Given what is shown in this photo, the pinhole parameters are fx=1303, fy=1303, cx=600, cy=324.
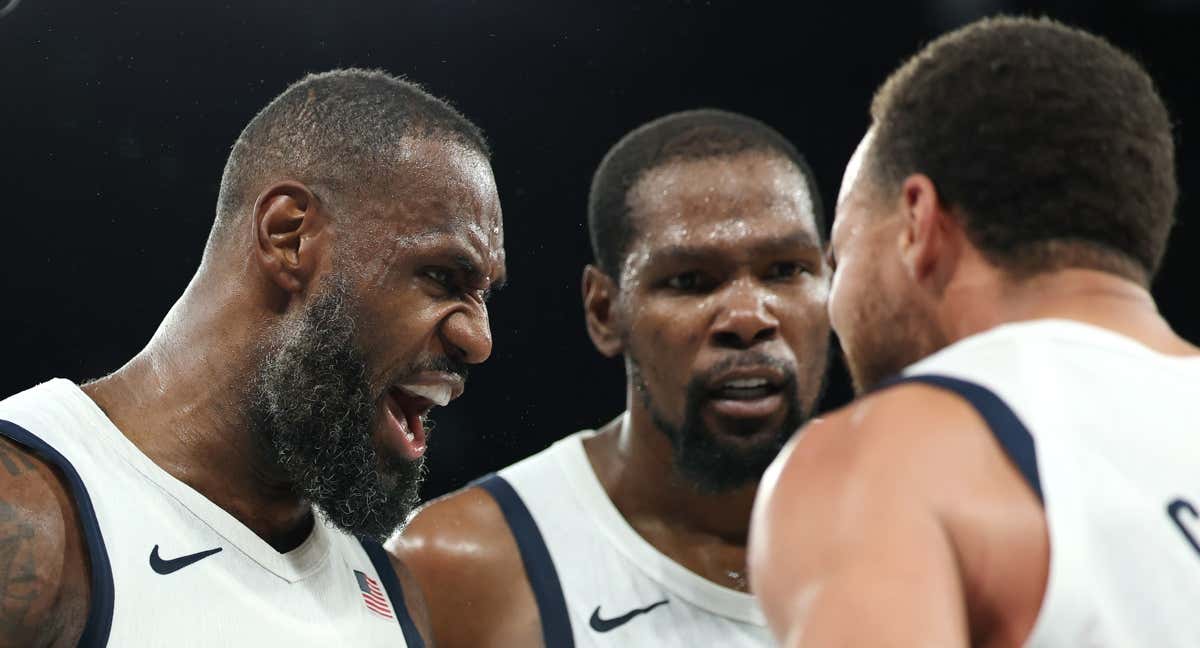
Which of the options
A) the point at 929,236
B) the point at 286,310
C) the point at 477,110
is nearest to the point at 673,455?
the point at 286,310

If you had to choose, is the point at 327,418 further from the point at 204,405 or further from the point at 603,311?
the point at 603,311

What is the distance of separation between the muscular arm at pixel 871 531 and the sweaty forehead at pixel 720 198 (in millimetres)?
1401

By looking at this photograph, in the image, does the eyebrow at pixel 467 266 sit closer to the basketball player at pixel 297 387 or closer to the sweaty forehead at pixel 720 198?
the basketball player at pixel 297 387

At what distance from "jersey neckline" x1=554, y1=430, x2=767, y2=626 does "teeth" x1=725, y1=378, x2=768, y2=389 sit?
35 cm

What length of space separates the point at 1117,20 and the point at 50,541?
420 cm

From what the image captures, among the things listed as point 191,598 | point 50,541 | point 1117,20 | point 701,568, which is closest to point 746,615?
point 701,568

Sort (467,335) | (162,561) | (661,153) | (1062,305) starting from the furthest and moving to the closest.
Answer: (661,153)
(467,335)
(162,561)
(1062,305)

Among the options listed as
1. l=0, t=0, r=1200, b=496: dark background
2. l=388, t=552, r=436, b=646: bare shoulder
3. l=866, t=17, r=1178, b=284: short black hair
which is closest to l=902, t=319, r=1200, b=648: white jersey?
l=866, t=17, r=1178, b=284: short black hair

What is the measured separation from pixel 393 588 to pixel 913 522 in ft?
4.38

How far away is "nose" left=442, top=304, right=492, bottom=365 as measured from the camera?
209cm

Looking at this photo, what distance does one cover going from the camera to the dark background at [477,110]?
382 centimetres

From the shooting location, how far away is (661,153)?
9.03 feet

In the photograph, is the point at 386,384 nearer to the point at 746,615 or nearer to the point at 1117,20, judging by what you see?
the point at 746,615

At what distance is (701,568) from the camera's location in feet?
8.35
